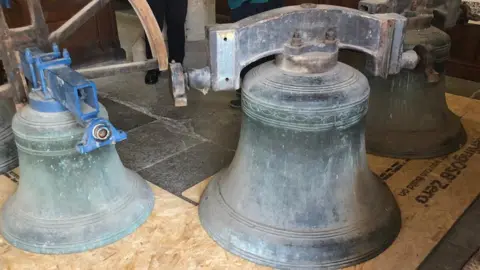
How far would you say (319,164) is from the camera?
1.40 metres

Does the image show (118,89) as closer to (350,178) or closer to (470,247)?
(350,178)

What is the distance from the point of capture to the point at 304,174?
141 cm

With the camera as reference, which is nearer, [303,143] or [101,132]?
[101,132]

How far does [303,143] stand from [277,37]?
301 millimetres

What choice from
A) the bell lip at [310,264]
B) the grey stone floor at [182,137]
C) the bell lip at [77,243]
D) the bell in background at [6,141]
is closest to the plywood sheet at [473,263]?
the grey stone floor at [182,137]

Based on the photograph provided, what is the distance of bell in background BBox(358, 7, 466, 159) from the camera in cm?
206

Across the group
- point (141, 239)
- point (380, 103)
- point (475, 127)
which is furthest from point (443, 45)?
point (141, 239)

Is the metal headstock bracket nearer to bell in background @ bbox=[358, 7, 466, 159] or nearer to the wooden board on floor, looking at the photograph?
the wooden board on floor

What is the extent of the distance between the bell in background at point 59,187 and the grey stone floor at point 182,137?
288mm

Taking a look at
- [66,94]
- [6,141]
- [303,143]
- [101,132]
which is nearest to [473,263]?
[303,143]

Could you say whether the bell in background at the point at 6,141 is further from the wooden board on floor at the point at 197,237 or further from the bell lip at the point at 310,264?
the bell lip at the point at 310,264

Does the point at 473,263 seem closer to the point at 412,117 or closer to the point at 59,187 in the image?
the point at 412,117

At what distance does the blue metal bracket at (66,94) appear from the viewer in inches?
47.8

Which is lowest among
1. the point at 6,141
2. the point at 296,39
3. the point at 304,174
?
the point at 6,141
